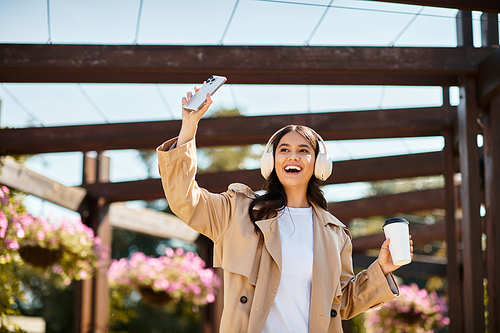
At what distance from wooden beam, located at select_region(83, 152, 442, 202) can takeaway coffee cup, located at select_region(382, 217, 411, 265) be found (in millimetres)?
3747

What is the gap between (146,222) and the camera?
24.4 ft

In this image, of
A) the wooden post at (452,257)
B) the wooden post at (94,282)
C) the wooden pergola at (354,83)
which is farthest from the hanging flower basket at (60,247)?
the wooden post at (452,257)

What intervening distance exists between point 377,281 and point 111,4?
295cm

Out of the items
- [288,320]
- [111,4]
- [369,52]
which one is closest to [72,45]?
[111,4]

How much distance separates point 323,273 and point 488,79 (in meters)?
2.32

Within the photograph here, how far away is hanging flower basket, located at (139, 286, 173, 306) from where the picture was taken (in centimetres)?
641

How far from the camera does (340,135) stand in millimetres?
5094

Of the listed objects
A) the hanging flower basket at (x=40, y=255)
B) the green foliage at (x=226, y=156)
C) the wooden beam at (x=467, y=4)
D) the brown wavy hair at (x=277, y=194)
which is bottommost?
the hanging flower basket at (x=40, y=255)

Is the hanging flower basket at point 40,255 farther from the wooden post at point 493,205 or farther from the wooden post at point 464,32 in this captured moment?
the wooden post at point 464,32

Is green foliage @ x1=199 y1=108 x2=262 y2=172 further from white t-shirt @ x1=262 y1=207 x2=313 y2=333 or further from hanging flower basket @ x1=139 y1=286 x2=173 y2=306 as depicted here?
white t-shirt @ x1=262 y1=207 x2=313 y2=333

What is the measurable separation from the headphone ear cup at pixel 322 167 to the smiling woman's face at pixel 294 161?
29mm

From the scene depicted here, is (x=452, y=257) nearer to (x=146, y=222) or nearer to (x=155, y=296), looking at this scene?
(x=155, y=296)

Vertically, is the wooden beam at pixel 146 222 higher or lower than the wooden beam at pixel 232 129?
lower

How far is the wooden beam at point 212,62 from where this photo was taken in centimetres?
339
